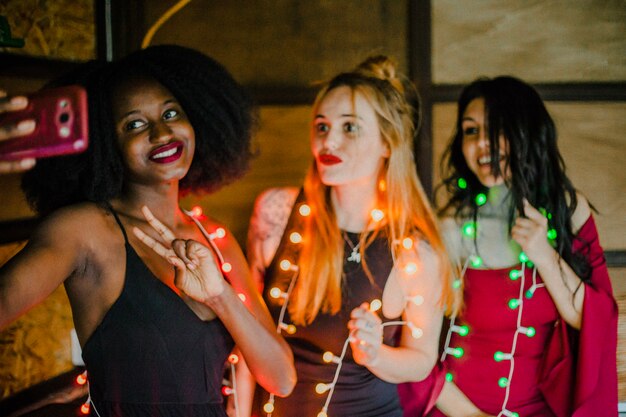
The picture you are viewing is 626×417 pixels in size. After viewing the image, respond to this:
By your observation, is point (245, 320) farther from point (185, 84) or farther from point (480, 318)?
point (480, 318)

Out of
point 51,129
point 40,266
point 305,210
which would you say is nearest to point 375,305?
point 305,210

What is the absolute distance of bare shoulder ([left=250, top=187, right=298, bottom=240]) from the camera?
189 centimetres

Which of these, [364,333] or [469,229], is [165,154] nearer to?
[364,333]

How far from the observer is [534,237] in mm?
1823

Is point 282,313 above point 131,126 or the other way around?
the other way around

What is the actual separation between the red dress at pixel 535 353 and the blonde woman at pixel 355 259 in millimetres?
175

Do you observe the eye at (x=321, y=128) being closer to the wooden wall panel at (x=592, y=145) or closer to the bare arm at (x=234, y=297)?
the bare arm at (x=234, y=297)

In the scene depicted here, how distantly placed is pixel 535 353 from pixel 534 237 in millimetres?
389

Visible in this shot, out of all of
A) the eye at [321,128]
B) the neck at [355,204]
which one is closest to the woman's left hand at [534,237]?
the neck at [355,204]

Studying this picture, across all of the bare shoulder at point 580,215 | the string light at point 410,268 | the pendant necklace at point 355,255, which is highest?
the bare shoulder at point 580,215

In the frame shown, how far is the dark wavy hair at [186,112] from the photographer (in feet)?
4.48

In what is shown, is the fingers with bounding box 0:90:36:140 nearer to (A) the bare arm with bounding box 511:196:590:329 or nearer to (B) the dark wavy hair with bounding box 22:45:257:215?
(B) the dark wavy hair with bounding box 22:45:257:215

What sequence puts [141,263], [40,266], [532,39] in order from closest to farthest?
[40,266]
[141,263]
[532,39]

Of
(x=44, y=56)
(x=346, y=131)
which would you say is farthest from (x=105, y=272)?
(x=44, y=56)
